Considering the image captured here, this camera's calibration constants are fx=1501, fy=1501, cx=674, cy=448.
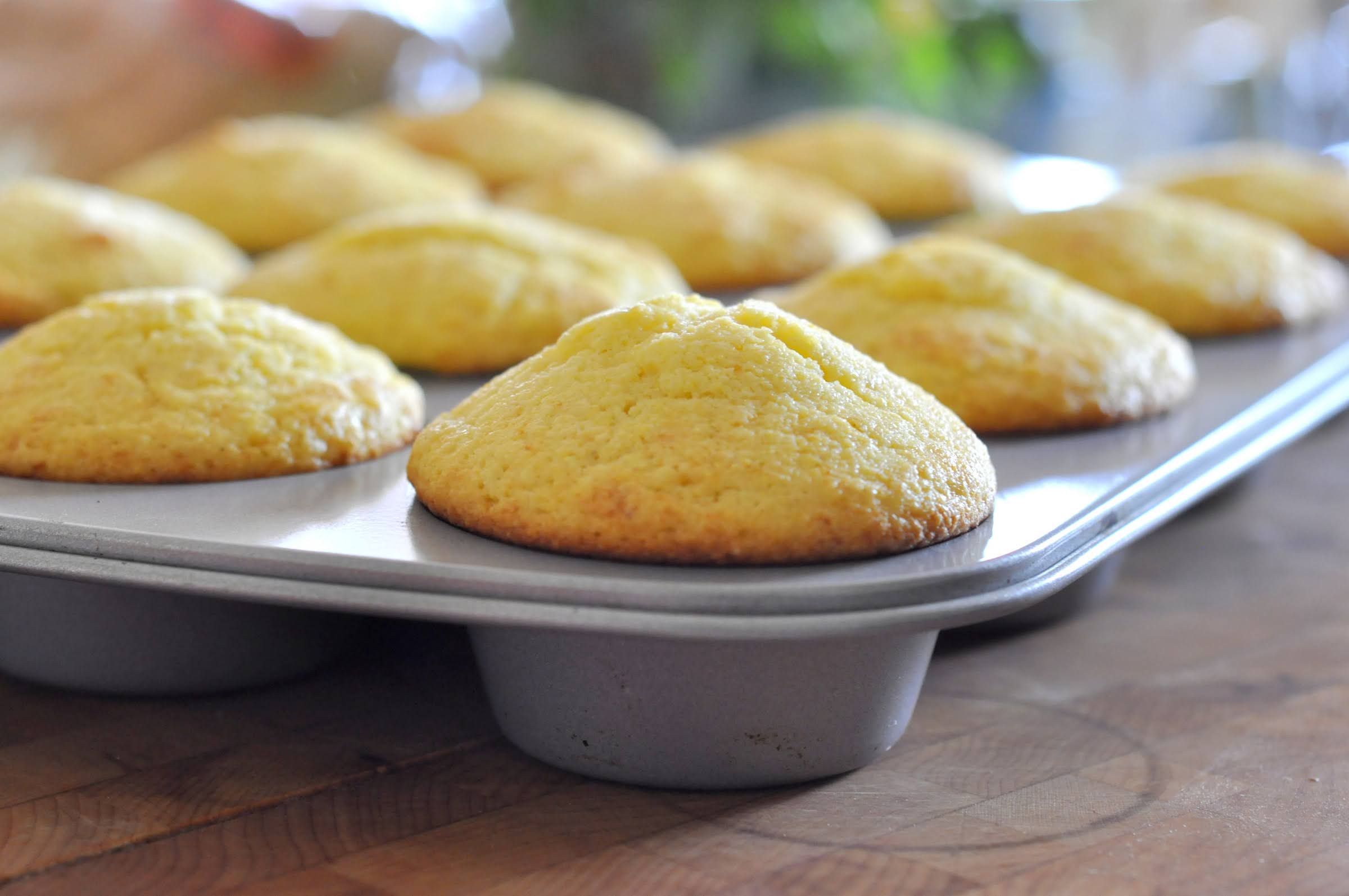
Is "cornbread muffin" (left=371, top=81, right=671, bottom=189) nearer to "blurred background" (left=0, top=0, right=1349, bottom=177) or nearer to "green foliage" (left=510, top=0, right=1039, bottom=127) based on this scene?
"blurred background" (left=0, top=0, right=1349, bottom=177)

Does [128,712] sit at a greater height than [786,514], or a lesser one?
lesser

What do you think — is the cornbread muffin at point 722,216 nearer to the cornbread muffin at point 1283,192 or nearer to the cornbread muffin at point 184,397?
the cornbread muffin at point 1283,192

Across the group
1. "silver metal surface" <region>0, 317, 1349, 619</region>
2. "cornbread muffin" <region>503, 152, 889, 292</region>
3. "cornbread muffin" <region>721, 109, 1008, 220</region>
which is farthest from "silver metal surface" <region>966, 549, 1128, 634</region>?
"cornbread muffin" <region>721, 109, 1008, 220</region>

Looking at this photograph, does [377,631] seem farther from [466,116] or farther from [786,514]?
[466,116]

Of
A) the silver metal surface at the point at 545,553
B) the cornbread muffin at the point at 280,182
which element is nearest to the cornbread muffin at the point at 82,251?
the cornbread muffin at the point at 280,182

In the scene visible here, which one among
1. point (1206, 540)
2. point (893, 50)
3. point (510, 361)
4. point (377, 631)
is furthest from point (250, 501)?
point (893, 50)

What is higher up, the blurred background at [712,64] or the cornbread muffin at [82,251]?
the blurred background at [712,64]

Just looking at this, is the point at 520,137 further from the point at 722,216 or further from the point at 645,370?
the point at 645,370
